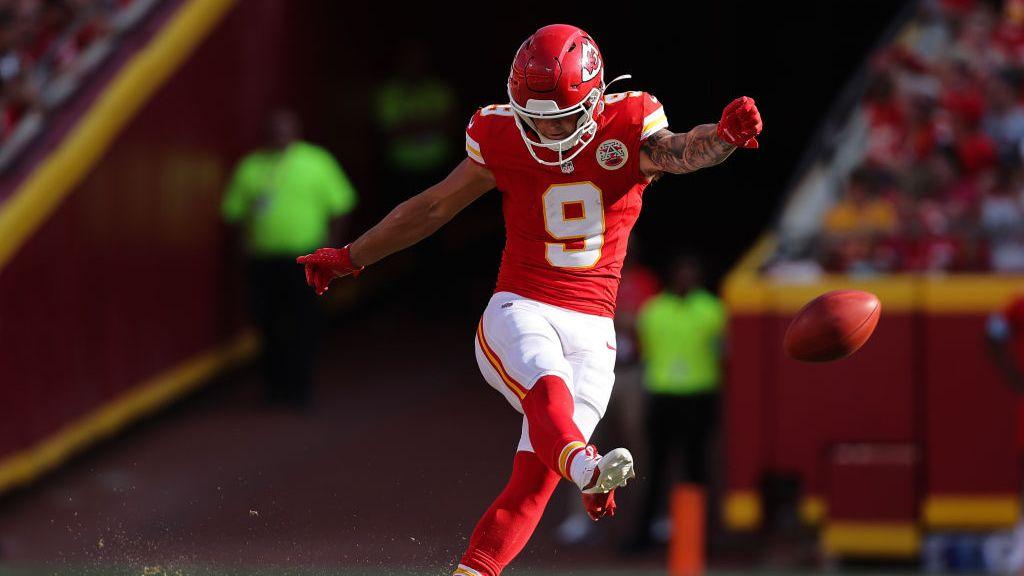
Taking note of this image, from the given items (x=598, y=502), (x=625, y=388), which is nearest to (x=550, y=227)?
(x=598, y=502)

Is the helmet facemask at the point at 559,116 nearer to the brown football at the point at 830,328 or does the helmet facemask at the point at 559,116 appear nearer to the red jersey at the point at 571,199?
the red jersey at the point at 571,199

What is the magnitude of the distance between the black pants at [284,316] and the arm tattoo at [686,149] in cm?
647

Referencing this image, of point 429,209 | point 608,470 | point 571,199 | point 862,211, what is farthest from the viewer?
point 862,211

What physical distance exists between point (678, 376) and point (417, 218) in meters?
5.16

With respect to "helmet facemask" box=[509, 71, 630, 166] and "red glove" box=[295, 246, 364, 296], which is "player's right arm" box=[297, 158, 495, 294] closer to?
"red glove" box=[295, 246, 364, 296]

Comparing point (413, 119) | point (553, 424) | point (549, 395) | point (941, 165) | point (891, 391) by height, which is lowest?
point (553, 424)

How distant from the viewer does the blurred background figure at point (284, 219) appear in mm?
11383

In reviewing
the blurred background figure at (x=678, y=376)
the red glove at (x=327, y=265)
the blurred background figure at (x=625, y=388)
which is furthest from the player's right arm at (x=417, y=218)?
the blurred background figure at (x=678, y=376)

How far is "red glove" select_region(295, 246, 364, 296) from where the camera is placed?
19.2ft

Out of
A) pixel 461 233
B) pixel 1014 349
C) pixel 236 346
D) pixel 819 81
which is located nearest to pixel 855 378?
pixel 1014 349

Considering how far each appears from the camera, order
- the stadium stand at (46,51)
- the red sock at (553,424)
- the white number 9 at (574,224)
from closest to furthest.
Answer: the red sock at (553,424) < the white number 9 at (574,224) < the stadium stand at (46,51)

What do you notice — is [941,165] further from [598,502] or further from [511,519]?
[598,502]

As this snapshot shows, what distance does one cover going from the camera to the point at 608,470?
16.1 feet

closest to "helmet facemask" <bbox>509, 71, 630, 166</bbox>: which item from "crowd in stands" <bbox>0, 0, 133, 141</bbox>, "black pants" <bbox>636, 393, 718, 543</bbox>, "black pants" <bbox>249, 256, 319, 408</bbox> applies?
"black pants" <bbox>636, 393, 718, 543</bbox>
